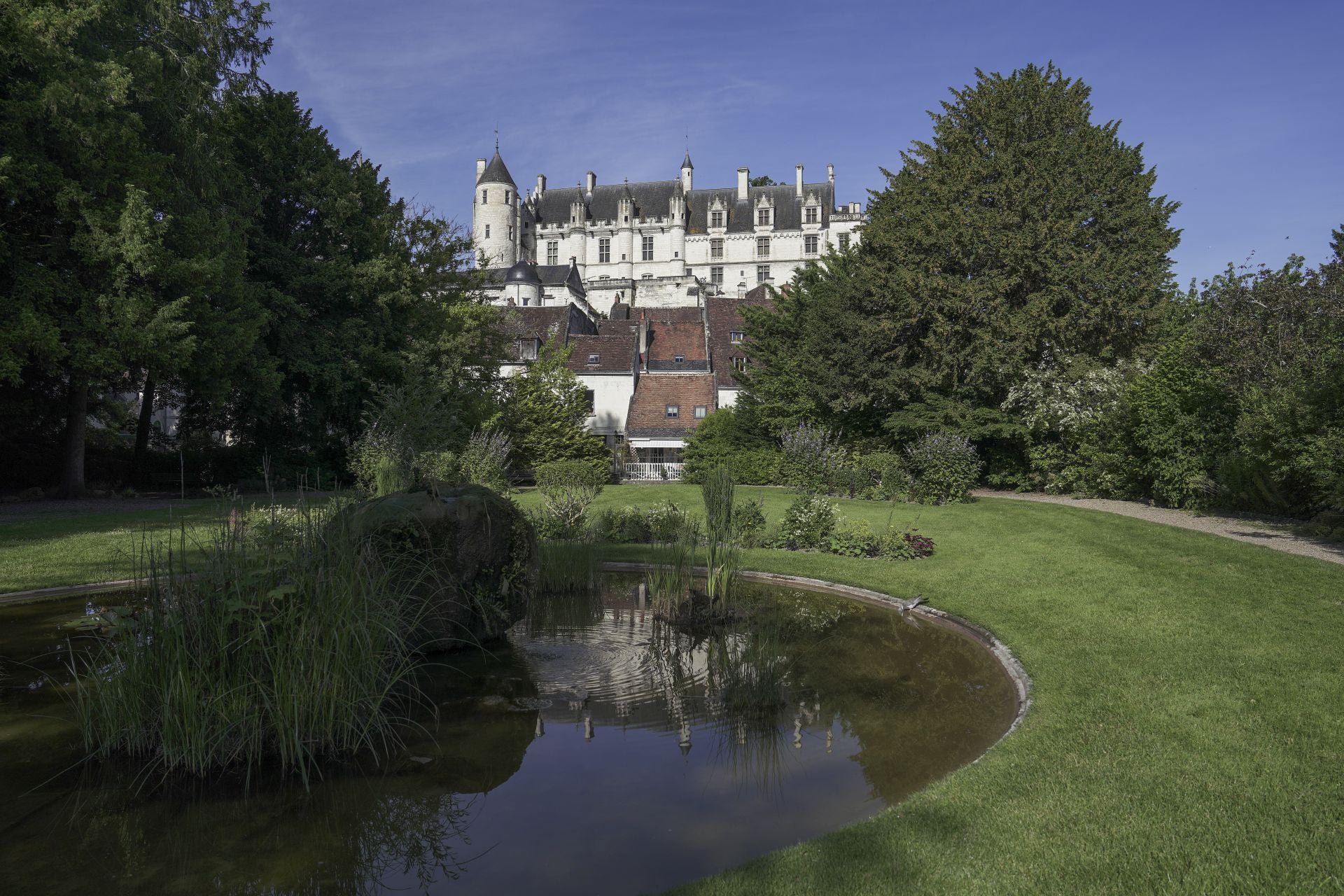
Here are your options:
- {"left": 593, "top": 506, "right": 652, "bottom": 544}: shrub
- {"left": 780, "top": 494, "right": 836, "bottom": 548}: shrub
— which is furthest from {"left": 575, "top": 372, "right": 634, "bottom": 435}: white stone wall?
{"left": 780, "top": 494, "right": 836, "bottom": 548}: shrub

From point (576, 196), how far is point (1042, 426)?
8486cm

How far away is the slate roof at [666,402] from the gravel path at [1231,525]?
63.4ft

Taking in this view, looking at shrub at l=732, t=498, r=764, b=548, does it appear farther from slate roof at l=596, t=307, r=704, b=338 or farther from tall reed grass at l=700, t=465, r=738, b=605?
slate roof at l=596, t=307, r=704, b=338

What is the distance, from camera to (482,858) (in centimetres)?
439

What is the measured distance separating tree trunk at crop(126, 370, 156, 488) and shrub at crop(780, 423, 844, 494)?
19222mm

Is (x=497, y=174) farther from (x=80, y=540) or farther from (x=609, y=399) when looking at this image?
(x=80, y=540)

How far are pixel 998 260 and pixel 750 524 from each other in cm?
1606

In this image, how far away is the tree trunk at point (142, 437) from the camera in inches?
1003

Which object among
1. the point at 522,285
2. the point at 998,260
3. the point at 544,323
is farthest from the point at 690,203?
the point at 998,260

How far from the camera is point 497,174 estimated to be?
92.5m

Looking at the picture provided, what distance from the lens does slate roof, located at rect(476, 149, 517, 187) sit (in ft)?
303

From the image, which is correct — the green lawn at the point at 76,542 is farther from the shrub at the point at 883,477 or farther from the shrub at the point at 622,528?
the shrub at the point at 883,477

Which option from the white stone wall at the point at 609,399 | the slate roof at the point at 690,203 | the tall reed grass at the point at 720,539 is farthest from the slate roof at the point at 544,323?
the slate roof at the point at 690,203

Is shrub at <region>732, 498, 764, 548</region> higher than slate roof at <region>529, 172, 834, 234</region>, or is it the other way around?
slate roof at <region>529, 172, 834, 234</region>
